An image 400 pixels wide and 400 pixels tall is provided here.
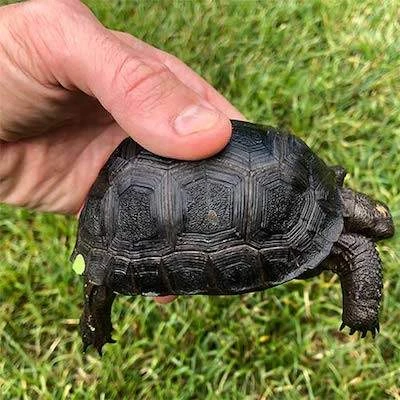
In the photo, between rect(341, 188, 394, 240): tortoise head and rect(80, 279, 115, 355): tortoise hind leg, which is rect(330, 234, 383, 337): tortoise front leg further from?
rect(80, 279, 115, 355): tortoise hind leg

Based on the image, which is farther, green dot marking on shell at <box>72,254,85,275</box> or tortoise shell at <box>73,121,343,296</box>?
green dot marking on shell at <box>72,254,85,275</box>

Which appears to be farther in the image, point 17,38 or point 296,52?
point 296,52

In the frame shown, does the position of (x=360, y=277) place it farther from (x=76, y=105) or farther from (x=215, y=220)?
(x=76, y=105)

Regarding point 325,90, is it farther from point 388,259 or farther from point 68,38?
point 68,38

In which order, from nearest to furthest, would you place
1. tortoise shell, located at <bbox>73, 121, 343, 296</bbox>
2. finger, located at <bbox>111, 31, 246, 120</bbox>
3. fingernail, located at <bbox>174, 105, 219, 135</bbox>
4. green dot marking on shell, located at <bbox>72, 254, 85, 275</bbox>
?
fingernail, located at <bbox>174, 105, 219, 135</bbox>
tortoise shell, located at <bbox>73, 121, 343, 296</bbox>
green dot marking on shell, located at <bbox>72, 254, 85, 275</bbox>
finger, located at <bbox>111, 31, 246, 120</bbox>

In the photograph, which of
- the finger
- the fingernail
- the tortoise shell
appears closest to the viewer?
the fingernail

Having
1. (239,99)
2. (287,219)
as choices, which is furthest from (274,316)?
(239,99)

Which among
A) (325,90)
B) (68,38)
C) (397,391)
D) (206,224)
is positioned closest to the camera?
(206,224)

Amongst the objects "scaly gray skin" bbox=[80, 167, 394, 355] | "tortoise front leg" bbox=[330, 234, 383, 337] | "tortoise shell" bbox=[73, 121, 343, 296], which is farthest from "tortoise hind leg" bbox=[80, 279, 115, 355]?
"tortoise front leg" bbox=[330, 234, 383, 337]
